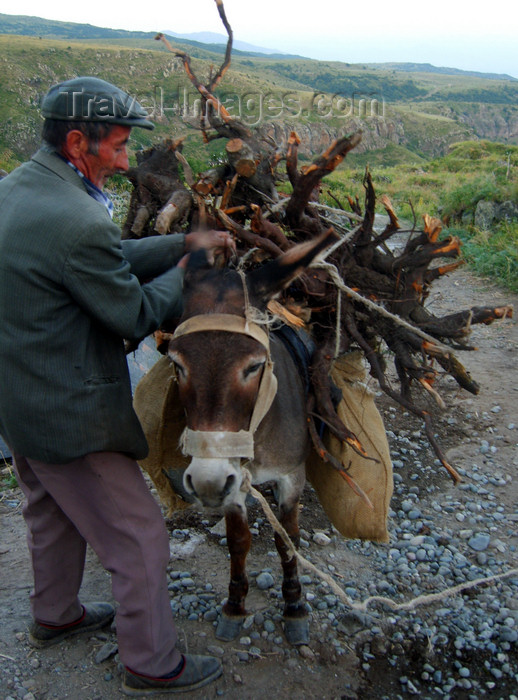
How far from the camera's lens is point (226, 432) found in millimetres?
2166

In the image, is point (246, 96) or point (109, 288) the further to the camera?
point (246, 96)

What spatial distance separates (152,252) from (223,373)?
69cm

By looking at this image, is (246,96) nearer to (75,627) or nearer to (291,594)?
(291,594)

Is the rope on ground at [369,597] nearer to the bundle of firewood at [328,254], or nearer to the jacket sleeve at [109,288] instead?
the bundle of firewood at [328,254]

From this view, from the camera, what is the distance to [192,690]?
2617 mm

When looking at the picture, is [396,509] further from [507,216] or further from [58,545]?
[507,216]

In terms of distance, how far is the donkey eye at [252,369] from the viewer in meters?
2.24

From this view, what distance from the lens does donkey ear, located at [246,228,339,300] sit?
2.26 m

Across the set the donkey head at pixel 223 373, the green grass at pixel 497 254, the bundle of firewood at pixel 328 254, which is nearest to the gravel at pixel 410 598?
the bundle of firewood at pixel 328 254

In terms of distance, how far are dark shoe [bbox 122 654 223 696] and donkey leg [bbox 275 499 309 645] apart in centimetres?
47

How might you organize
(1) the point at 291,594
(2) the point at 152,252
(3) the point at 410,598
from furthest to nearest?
(3) the point at 410,598 → (1) the point at 291,594 → (2) the point at 152,252

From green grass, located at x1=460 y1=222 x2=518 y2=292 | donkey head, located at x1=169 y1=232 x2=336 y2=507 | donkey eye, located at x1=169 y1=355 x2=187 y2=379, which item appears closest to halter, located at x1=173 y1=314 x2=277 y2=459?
donkey head, located at x1=169 y1=232 x2=336 y2=507

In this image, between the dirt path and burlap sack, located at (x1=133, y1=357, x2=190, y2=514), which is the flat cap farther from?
the dirt path

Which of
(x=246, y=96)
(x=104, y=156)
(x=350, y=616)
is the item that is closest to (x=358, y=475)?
(x=350, y=616)
